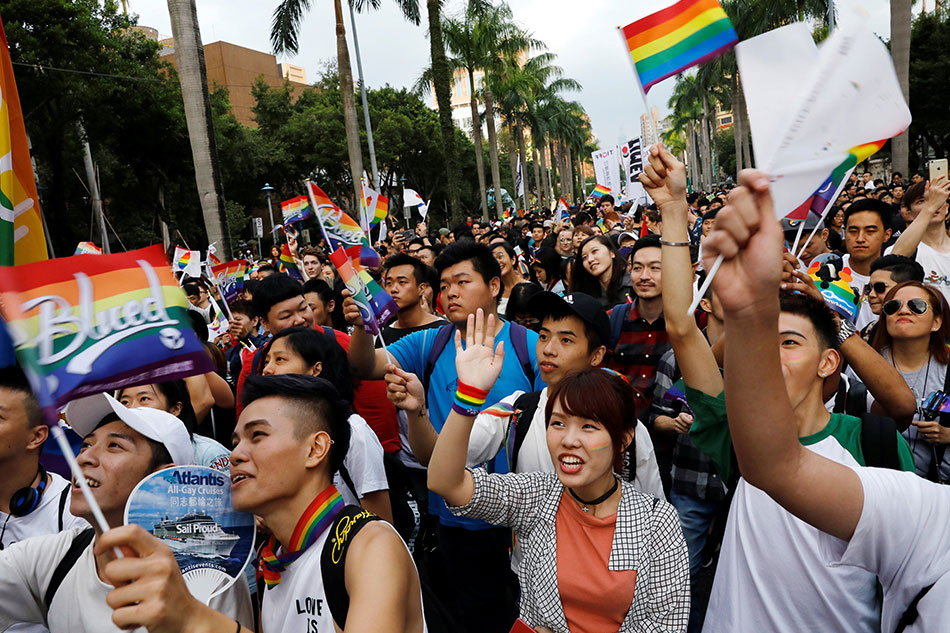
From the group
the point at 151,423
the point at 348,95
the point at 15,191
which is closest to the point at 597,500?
the point at 151,423

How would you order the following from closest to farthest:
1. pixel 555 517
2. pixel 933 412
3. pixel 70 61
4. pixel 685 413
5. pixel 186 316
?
pixel 186 316
pixel 555 517
pixel 933 412
pixel 685 413
pixel 70 61

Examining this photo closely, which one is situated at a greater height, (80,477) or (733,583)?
(80,477)

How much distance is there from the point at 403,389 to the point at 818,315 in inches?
62.1

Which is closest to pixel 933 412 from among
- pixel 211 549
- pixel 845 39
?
pixel 845 39

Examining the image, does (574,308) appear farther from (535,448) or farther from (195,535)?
(195,535)

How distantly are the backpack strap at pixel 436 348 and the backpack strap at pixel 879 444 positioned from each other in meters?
1.97

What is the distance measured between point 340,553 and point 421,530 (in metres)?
2.48

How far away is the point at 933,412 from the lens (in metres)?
2.86

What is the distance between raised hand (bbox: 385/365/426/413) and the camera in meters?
2.71

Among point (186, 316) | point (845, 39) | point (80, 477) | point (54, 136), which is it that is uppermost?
point (54, 136)

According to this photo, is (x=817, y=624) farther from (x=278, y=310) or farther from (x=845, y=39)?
(x=278, y=310)

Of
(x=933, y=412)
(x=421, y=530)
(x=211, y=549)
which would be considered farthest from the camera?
(x=421, y=530)

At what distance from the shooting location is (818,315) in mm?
2191

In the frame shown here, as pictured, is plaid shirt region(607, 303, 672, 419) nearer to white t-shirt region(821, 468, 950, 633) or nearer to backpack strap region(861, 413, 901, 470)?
backpack strap region(861, 413, 901, 470)
